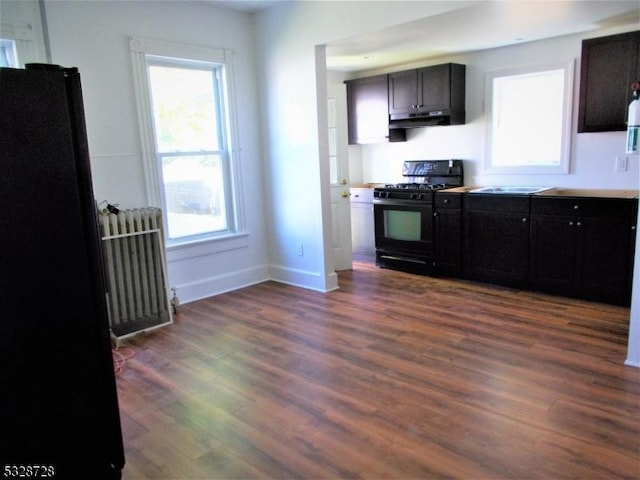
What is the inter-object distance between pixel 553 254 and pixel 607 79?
1499 mm

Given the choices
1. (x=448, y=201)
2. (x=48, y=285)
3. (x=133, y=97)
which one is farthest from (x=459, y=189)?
(x=48, y=285)

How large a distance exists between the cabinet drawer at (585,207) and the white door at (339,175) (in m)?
1.96

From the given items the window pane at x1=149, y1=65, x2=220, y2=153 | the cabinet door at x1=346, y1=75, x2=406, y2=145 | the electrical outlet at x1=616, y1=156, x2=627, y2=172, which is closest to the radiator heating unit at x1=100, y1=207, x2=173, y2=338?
the window pane at x1=149, y1=65, x2=220, y2=153

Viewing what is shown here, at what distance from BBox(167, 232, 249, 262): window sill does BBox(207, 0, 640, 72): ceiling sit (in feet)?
6.60

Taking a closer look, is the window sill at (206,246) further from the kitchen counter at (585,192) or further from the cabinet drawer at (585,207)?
the cabinet drawer at (585,207)

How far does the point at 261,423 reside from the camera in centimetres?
240

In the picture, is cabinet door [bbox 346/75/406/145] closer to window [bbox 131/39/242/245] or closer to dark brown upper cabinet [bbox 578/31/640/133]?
window [bbox 131/39/242/245]

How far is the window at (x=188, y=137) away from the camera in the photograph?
4.04 m

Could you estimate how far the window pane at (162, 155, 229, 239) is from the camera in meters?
4.29

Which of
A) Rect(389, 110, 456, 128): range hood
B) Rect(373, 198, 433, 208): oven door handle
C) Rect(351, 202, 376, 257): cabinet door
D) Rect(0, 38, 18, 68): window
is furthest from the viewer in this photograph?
Rect(351, 202, 376, 257): cabinet door

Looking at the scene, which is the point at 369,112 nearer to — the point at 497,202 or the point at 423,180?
the point at 423,180

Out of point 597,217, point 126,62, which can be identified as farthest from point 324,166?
point 597,217

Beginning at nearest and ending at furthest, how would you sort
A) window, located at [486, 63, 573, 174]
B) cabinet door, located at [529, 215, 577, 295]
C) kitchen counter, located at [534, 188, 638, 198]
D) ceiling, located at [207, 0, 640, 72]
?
ceiling, located at [207, 0, 640, 72]
kitchen counter, located at [534, 188, 638, 198]
cabinet door, located at [529, 215, 577, 295]
window, located at [486, 63, 573, 174]

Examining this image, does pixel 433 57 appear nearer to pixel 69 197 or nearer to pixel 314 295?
pixel 314 295
